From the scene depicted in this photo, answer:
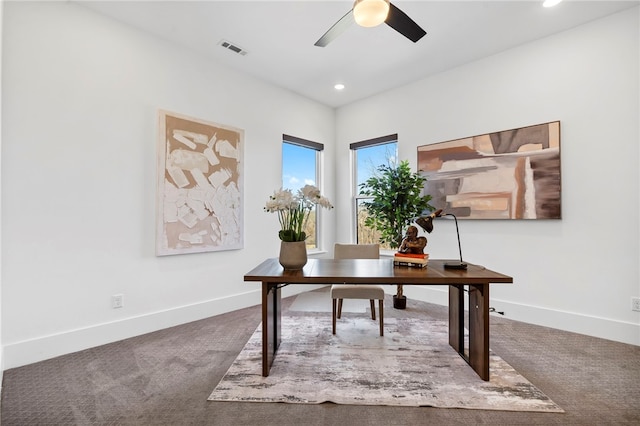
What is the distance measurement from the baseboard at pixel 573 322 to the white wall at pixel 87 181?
3303mm

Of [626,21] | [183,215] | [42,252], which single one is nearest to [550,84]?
[626,21]

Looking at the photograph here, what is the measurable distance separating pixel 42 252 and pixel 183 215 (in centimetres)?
111

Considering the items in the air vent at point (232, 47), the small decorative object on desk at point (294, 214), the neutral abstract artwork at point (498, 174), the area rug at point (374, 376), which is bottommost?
the area rug at point (374, 376)

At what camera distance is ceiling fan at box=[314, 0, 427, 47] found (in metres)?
1.82

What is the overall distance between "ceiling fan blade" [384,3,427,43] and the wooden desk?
5.94 ft

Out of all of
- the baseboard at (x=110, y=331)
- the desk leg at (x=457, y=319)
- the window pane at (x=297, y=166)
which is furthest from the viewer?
the window pane at (x=297, y=166)

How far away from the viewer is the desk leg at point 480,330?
191 centimetres

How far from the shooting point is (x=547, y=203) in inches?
114

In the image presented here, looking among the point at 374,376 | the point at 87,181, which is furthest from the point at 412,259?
the point at 87,181

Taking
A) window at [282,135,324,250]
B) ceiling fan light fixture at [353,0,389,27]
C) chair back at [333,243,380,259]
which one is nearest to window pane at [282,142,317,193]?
window at [282,135,324,250]

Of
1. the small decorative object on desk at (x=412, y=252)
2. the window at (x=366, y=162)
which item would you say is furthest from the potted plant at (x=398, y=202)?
the small decorative object on desk at (x=412, y=252)

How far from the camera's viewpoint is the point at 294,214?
212cm

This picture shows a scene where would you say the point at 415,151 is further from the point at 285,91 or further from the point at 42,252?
the point at 42,252

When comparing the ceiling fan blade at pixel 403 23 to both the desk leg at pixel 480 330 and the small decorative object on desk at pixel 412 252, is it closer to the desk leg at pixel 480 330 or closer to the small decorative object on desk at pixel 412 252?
the small decorative object on desk at pixel 412 252
